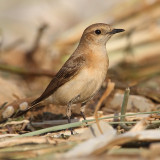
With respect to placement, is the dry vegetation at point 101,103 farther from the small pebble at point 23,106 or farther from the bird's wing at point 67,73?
the bird's wing at point 67,73

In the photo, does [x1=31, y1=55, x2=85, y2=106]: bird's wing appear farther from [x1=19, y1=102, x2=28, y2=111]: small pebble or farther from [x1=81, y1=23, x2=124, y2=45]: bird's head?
[x1=81, y1=23, x2=124, y2=45]: bird's head

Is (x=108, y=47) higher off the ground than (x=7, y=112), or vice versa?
(x=108, y=47)

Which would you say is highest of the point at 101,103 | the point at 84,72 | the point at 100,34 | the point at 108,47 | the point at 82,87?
the point at 108,47

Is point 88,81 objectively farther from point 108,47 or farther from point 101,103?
point 108,47

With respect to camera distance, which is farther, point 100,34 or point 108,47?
point 108,47

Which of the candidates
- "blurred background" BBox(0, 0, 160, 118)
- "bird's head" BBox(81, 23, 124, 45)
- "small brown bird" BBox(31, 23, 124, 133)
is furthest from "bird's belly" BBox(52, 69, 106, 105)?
"blurred background" BBox(0, 0, 160, 118)

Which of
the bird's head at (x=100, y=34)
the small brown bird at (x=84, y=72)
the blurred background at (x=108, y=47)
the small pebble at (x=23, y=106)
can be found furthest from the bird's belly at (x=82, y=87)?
the blurred background at (x=108, y=47)

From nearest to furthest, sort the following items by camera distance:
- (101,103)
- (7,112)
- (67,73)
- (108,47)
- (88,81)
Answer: (88,81), (67,73), (7,112), (101,103), (108,47)

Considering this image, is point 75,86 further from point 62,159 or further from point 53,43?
point 53,43

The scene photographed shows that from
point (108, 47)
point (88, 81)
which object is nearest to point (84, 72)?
point (88, 81)
